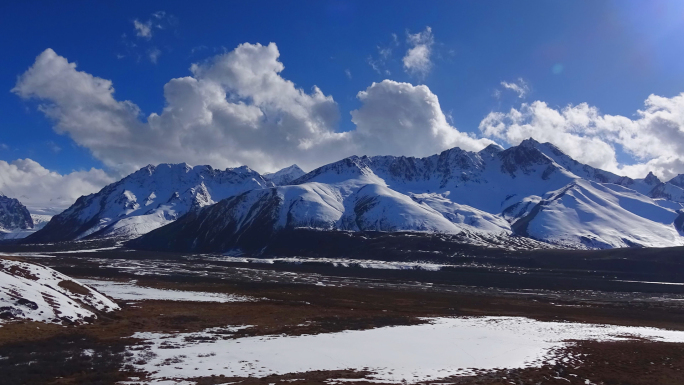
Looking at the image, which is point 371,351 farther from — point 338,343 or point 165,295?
point 165,295

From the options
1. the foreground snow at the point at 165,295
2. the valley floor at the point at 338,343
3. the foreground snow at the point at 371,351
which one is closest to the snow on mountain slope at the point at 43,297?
the valley floor at the point at 338,343

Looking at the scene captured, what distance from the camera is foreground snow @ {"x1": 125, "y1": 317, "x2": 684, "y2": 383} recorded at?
27.3m

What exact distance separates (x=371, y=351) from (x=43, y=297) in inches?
1149

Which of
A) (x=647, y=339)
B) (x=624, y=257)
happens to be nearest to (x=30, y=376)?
(x=647, y=339)

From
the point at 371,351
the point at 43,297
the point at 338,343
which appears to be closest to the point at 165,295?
the point at 43,297

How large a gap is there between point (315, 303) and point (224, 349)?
3254cm

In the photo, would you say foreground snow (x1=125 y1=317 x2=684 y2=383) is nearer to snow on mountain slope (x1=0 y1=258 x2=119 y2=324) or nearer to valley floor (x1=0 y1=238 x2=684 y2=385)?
valley floor (x1=0 y1=238 x2=684 y2=385)

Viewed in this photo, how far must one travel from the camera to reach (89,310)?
42.0m

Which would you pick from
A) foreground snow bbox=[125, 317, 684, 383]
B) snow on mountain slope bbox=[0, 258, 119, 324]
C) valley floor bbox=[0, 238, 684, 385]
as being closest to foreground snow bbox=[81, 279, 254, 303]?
valley floor bbox=[0, 238, 684, 385]

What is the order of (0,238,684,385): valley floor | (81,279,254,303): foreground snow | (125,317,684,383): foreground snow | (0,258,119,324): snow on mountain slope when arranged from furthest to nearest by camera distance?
(81,279,254,303): foreground snow → (0,258,119,324): snow on mountain slope → (125,317,684,383): foreground snow → (0,238,684,385): valley floor

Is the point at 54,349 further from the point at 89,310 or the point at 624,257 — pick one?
the point at 624,257

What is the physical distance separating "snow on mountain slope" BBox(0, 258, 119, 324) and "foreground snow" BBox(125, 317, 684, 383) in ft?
28.0

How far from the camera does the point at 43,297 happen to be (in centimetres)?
3991

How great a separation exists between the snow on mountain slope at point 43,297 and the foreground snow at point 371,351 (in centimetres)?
853
